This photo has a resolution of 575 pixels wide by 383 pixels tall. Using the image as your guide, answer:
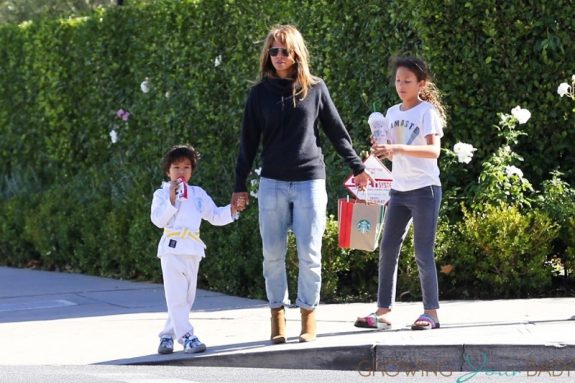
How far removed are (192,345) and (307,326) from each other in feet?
2.32

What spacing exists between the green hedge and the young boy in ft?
7.04

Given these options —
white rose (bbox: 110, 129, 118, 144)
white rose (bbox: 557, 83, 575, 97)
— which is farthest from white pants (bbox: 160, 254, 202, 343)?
white rose (bbox: 110, 129, 118, 144)

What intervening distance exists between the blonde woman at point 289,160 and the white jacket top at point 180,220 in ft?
0.96

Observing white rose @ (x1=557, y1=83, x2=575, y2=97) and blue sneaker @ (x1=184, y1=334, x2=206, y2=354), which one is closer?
blue sneaker @ (x1=184, y1=334, x2=206, y2=354)

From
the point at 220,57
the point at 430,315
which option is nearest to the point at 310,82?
the point at 430,315

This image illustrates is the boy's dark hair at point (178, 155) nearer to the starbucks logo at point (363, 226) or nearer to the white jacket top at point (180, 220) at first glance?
the white jacket top at point (180, 220)

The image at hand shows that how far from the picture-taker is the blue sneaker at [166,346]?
772cm

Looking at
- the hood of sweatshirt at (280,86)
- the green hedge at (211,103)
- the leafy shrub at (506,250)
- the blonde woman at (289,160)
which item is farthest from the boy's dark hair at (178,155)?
the leafy shrub at (506,250)

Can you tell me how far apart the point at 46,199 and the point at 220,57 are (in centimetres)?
286

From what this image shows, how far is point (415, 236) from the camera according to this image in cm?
798

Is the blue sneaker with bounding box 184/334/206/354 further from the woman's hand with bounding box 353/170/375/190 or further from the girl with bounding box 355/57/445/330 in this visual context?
the woman's hand with bounding box 353/170/375/190

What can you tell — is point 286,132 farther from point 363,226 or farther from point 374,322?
point 374,322

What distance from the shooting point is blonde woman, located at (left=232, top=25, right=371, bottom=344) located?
7.52 m

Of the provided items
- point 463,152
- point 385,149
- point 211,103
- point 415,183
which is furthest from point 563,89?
point 211,103
